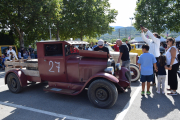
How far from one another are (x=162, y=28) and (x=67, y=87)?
25816 millimetres

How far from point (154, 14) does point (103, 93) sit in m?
25.5

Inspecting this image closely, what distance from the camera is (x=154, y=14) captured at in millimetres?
24422

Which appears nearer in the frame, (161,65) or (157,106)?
(157,106)

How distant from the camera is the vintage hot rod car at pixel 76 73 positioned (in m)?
3.55

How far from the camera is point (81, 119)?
307 centimetres

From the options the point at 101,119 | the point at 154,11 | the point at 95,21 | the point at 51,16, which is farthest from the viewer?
the point at 154,11

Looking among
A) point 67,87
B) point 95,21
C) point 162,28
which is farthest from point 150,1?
point 67,87

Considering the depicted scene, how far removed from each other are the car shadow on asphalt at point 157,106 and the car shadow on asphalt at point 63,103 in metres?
0.54

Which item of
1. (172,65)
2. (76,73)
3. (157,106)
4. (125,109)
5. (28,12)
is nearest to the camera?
(125,109)

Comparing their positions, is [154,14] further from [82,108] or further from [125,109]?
[82,108]

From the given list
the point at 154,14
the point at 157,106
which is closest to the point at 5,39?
the point at 157,106

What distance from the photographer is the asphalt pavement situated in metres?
3.18

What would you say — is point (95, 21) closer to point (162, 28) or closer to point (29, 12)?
point (29, 12)

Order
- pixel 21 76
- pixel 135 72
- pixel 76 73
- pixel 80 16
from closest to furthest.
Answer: pixel 76 73, pixel 21 76, pixel 135 72, pixel 80 16
